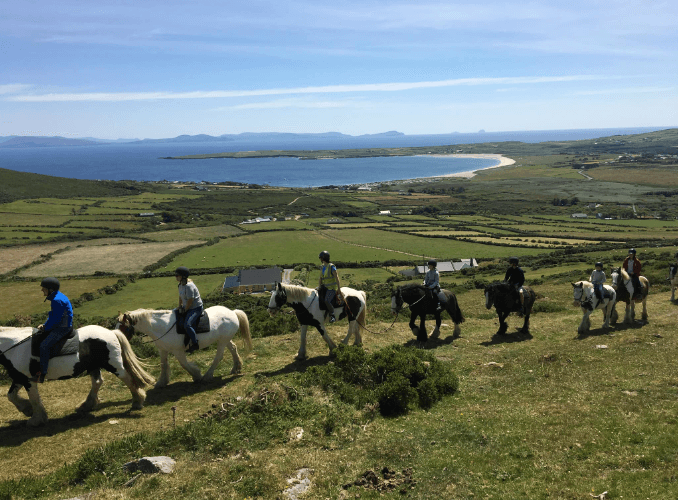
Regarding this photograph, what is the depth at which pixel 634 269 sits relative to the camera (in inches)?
693

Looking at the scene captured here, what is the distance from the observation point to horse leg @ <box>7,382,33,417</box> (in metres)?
9.83

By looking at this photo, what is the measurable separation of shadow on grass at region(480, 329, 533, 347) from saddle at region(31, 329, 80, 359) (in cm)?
1257

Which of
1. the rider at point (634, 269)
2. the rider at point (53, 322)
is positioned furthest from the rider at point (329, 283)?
the rider at point (634, 269)

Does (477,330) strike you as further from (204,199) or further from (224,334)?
(204,199)

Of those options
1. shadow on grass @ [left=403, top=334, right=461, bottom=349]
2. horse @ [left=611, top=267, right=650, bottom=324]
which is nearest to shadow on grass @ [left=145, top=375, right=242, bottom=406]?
shadow on grass @ [left=403, top=334, right=461, bottom=349]

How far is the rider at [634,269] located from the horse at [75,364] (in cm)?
1737

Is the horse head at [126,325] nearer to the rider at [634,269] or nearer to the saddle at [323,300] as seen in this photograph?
the saddle at [323,300]

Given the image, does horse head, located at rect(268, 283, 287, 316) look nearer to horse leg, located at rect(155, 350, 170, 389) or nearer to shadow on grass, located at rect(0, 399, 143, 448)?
horse leg, located at rect(155, 350, 170, 389)

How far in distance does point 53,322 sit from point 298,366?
21.5ft

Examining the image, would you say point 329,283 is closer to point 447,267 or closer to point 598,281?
point 598,281

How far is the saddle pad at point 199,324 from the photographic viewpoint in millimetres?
11664

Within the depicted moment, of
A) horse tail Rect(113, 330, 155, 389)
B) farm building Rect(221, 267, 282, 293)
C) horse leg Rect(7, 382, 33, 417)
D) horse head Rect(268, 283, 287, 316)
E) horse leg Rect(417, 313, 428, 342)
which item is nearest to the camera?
horse leg Rect(7, 382, 33, 417)

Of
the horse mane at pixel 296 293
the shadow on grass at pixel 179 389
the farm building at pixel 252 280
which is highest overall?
the horse mane at pixel 296 293

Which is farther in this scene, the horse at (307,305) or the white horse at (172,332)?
the horse at (307,305)
